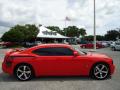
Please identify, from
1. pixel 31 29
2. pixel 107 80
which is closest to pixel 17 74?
pixel 107 80

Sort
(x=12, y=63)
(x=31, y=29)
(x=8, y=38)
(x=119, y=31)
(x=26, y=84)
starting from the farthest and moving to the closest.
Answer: (x=119, y=31) → (x=31, y=29) → (x=8, y=38) → (x=12, y=63) → (x=26, y=84)

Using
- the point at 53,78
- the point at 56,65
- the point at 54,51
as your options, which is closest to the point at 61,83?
the point at 56,65

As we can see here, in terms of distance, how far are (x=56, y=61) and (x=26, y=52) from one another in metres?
1.25

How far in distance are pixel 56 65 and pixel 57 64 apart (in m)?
0.05

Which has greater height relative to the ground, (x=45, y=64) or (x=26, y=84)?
(x=45, y=64)

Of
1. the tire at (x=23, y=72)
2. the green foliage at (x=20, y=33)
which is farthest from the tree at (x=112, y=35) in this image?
the tire at (x=23, y=72)

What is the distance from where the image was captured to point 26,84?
9023 mm

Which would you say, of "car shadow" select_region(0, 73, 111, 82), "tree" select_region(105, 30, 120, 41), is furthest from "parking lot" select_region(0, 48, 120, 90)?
"tree" select_region(105, 30, 120, 41)

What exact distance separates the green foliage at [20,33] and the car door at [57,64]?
46.8 meters

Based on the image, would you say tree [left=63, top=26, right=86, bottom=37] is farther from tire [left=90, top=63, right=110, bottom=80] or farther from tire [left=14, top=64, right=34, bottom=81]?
tire [left=14, top=64, right=34, bottom=81]

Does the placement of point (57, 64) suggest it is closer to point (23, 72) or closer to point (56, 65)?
point (56, 65)

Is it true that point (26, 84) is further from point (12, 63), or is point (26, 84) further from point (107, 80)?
point (107, 80)

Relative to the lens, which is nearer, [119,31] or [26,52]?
[26,52]

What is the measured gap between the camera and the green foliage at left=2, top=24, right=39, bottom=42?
56.2 meters
